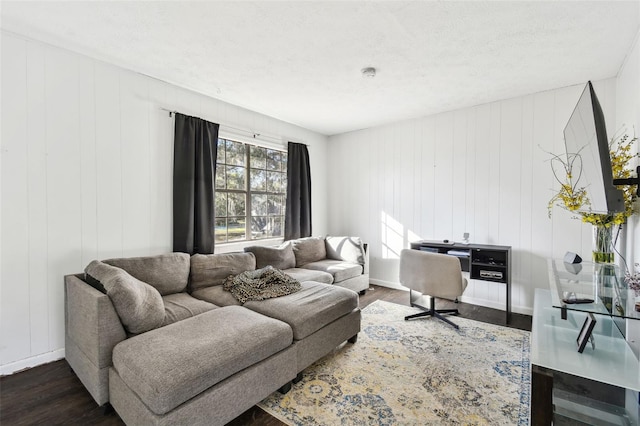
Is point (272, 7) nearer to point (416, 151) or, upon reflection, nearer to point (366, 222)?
point (416, 151)

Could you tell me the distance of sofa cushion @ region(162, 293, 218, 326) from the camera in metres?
2.18

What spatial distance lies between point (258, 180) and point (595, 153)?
11.6 ft

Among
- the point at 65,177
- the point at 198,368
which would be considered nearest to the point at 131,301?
the point at 198,368

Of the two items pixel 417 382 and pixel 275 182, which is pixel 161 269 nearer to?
pixel 275 182

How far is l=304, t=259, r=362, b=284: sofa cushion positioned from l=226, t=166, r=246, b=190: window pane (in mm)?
1430

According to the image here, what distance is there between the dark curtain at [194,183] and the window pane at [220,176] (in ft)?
0.60

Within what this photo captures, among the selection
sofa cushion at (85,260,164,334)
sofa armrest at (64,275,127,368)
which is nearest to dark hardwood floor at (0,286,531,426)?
sofa armrest at (64,275,127,368)

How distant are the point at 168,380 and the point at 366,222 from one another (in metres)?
3.87

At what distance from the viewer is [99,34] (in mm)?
2238

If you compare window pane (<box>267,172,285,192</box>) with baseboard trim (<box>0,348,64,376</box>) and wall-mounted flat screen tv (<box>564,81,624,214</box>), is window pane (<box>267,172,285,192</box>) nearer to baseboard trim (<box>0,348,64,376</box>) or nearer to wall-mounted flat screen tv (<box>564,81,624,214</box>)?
baseboard trim (<box>0,348,64,376</box>)

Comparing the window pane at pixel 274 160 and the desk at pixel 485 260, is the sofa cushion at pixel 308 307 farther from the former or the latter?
the window pane at pixel 274 160

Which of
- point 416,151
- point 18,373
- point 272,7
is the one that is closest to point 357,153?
point 416,151

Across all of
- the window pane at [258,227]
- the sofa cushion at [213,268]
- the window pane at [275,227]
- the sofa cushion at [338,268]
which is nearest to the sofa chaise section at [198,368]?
the sofa cushion at [213,268]

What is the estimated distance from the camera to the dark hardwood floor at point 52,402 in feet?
5.74
